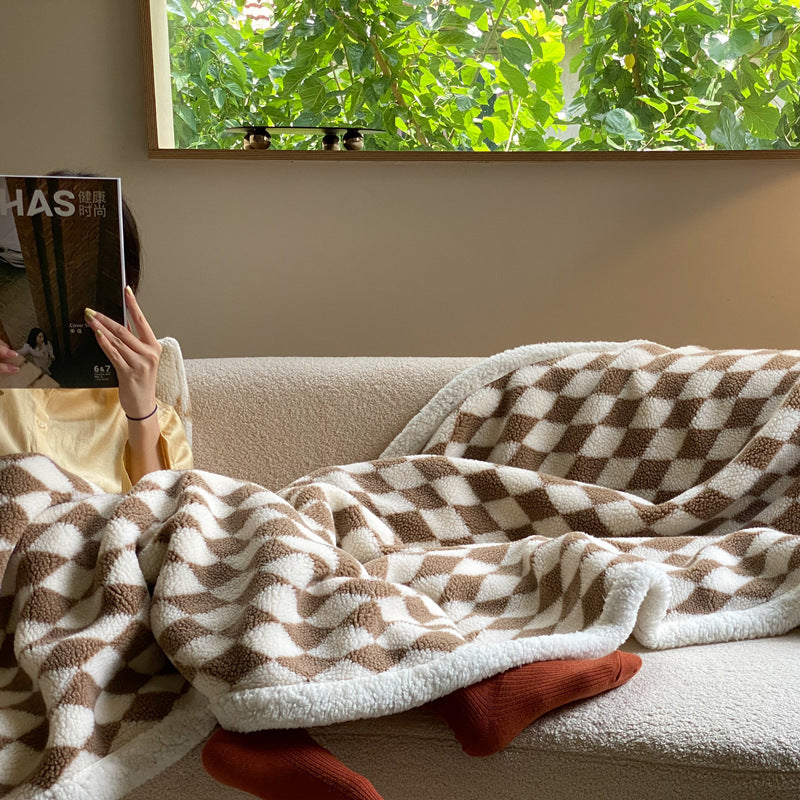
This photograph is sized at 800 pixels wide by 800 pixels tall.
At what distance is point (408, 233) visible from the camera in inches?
69.7

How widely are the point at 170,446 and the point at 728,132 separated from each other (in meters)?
1.19

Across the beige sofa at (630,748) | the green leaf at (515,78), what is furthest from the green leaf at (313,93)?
the beige sofa at (630,748)

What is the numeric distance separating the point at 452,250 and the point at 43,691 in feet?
3.87

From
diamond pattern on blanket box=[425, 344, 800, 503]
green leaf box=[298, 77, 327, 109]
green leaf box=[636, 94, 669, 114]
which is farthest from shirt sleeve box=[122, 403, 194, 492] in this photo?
green leaf box=[636, 94, 669, 114]

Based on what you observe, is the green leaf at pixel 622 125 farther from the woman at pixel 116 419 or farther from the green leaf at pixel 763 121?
the woman at pixel 116 419

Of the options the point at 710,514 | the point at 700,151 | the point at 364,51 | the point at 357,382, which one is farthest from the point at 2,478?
the point at 700,151

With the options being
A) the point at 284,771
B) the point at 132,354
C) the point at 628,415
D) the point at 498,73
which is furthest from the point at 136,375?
the point at 498,73

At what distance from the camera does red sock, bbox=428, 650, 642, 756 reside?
2.58 feet

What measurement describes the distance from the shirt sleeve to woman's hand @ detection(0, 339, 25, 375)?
0.25 m

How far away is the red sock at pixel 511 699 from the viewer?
0.79 meters

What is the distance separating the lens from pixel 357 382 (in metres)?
1.43

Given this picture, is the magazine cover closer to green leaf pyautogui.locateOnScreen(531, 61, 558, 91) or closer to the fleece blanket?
the fleece blanket

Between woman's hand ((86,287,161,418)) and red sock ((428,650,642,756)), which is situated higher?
woman's hand ((86,287,161,418))

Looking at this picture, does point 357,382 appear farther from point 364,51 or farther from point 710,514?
point 364,51
